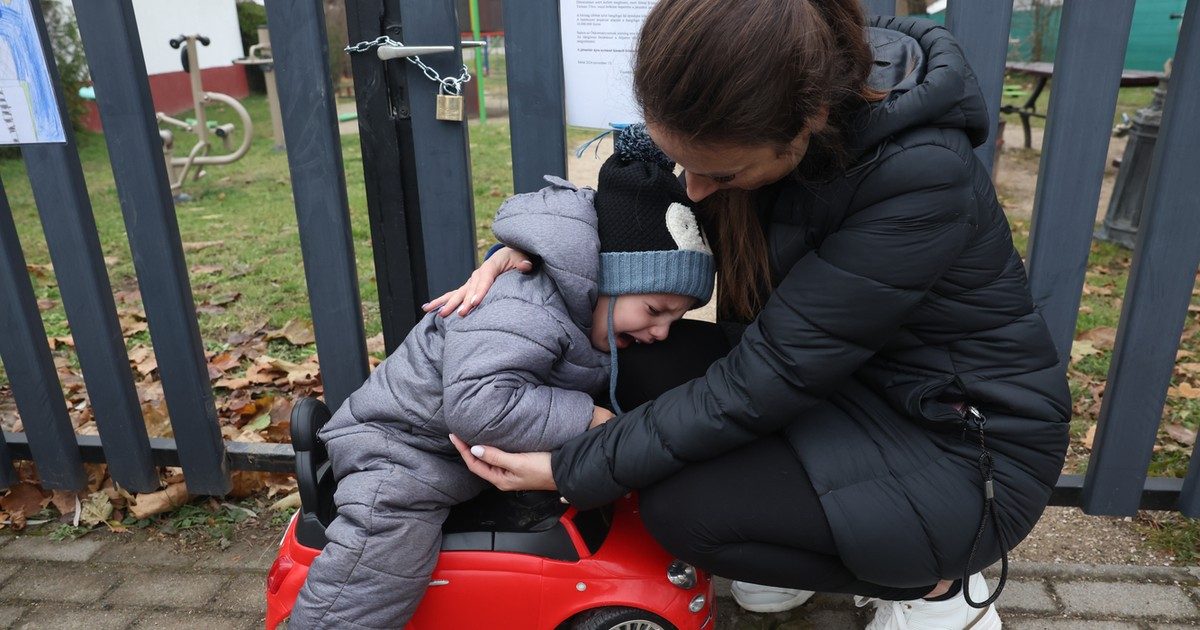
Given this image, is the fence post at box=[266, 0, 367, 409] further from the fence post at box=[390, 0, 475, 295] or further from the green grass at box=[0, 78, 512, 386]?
the green grass at box=[0, 78, 512, 386]

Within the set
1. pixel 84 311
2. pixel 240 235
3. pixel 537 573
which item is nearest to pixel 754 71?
pixel 537 573

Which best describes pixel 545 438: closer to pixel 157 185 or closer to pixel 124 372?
pixel 157 185

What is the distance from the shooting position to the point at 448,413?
5.76 feet

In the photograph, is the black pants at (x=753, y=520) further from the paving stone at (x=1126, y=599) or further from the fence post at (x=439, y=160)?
the fence post at (x=439, y=160)

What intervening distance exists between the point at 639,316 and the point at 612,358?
11cm

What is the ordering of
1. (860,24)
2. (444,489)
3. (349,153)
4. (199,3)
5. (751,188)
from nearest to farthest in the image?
(860,24) → (751,188) → (444,489) → (349,153) → (199,3)

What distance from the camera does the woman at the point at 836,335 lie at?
1.50m

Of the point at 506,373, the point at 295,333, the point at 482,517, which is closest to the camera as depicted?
the point at 506,373

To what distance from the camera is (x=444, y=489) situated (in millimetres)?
1881

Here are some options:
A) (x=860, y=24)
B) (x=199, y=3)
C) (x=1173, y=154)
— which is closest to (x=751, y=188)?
(x=860, y=24)

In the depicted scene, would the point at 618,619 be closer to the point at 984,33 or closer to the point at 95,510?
the point at 984,33

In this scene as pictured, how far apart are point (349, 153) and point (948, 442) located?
28.7 ft

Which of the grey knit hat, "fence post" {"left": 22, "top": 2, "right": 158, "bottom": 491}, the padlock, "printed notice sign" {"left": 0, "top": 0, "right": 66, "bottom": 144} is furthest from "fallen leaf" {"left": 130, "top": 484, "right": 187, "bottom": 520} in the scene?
the grey knit hat

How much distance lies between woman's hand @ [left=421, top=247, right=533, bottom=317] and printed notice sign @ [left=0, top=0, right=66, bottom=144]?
1212mm
